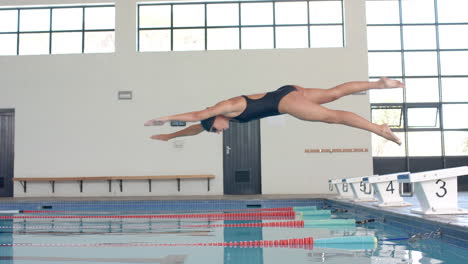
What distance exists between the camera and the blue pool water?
443 cm

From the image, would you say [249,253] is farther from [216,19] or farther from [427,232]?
[216,19]

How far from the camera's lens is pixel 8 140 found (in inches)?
487

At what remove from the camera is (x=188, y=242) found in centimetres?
554

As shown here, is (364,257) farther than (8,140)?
No

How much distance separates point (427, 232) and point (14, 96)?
10425 millimetres

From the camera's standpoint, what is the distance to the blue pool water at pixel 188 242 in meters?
4.43

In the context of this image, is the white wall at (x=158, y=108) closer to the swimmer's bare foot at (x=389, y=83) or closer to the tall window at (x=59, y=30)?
the tall window at (x=59, y=30)

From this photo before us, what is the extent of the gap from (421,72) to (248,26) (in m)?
4.68

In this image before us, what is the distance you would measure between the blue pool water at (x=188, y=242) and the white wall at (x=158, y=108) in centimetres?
304

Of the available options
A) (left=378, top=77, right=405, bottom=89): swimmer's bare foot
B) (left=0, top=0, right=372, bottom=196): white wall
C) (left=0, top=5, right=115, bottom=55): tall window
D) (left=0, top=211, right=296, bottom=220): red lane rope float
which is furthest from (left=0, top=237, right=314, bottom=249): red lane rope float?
(left=0, top=5, right=115, bottom=55): tall window

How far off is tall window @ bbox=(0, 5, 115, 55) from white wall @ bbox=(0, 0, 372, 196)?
315mm

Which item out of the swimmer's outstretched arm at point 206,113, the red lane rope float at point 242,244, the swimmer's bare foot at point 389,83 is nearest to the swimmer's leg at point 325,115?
the swimmer's bare foot at point 389,83

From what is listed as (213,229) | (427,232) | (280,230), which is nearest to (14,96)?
(213,229)

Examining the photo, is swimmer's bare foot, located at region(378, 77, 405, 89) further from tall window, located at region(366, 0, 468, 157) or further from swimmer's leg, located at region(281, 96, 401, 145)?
tall window, located at region(366, 0, 468, 157)
